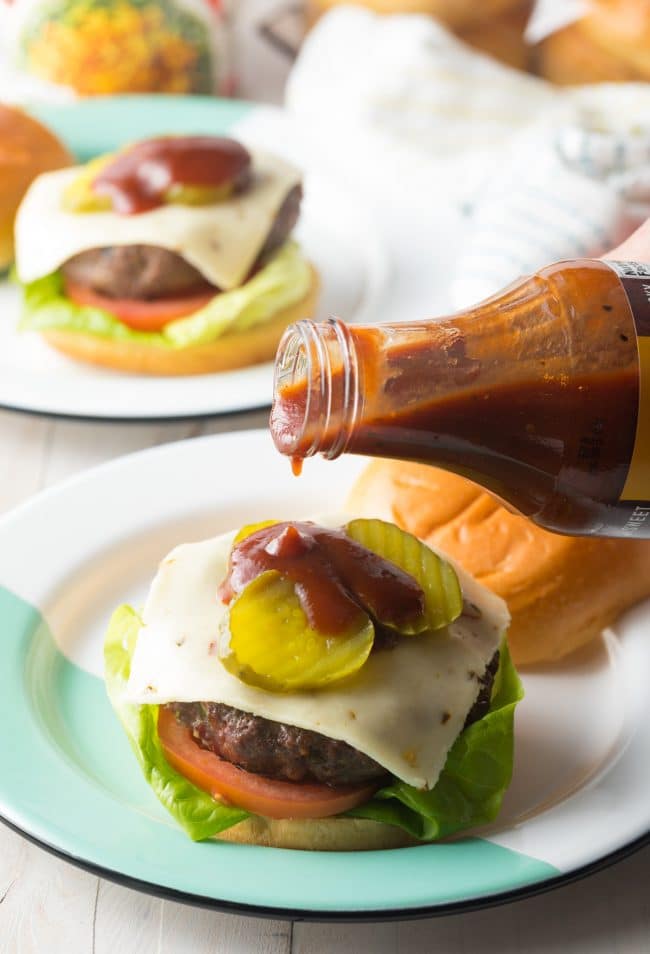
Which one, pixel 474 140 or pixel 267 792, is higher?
pixel 267 792

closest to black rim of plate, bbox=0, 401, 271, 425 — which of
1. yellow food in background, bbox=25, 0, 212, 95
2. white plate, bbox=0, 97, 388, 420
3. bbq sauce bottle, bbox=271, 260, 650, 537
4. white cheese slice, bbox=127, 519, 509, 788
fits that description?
white plate, bbox=0, 97, 388, 420

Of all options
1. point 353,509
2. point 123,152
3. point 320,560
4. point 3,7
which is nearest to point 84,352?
point 123,152

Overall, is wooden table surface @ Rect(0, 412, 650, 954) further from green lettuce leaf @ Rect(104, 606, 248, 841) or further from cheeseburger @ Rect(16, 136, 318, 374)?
cheeseburger @ Rect(16, 136, 318, 374)

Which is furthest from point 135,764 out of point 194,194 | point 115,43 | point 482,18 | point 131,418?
point 482,18

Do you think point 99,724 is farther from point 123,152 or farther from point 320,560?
point 123,152

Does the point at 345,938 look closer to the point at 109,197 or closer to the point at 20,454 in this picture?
the point at 20,454
